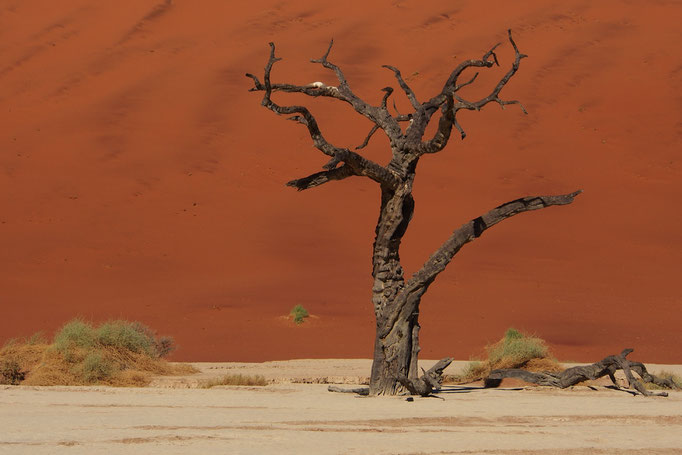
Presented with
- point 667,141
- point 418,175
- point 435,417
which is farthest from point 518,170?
point 435,417

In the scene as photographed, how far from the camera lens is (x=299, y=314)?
22734 mm

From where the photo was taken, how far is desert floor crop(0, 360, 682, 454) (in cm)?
773

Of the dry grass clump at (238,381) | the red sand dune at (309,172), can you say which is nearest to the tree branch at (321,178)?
the dry grass clump at (238,381)

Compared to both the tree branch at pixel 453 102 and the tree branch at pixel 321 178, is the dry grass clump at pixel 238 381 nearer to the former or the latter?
the tree branch at pixel 321 178

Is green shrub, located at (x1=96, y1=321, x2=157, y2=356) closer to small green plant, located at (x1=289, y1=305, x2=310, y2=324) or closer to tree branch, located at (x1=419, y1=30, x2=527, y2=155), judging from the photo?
tree branch, located at (x1=419, y1=30, x2=527, y2=155)

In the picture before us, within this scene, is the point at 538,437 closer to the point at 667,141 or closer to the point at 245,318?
the point at 245,318

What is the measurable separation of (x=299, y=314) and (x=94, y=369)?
363 inches

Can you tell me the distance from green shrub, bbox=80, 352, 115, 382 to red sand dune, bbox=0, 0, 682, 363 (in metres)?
5.54

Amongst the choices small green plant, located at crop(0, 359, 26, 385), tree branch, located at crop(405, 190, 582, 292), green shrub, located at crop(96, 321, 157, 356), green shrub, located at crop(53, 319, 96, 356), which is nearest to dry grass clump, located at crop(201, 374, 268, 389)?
green shrub, located at crop(96, 321, 157, 356)

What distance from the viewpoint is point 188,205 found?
3222 centimetres

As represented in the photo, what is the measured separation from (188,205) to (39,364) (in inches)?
710

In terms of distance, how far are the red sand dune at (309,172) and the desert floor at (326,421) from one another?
7.42 meters

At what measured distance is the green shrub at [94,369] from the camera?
13734mm

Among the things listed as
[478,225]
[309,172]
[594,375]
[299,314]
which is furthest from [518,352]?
[309,172]
